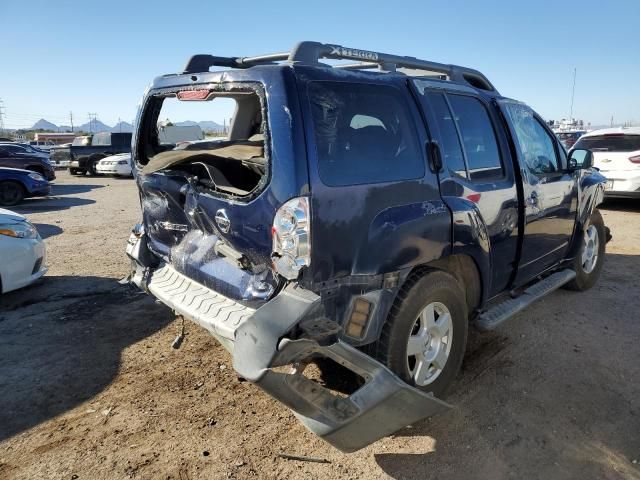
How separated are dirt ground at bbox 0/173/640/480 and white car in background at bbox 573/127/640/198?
560 cm

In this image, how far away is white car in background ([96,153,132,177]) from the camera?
20344 millimetres

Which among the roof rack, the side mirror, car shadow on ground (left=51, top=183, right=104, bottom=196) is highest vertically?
the roof rack

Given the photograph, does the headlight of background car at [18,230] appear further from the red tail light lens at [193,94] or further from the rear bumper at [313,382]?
the rear bumper at [313,382]

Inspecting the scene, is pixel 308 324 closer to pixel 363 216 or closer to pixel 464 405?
pixel 363 216

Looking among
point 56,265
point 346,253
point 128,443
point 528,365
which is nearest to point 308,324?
point 346,253

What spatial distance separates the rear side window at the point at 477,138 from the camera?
347 centimetres

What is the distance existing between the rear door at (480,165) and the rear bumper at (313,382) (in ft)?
4.20

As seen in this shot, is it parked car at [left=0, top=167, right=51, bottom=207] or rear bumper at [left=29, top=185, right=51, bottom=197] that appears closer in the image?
parked car at [left=0, top=167, right=51, bottom=207]

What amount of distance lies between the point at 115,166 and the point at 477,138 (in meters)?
19.5

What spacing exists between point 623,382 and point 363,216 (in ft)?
8.00

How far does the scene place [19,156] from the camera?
1605cm

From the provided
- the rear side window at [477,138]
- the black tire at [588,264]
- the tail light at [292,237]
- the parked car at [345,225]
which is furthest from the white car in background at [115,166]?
the tail light at [292,237]

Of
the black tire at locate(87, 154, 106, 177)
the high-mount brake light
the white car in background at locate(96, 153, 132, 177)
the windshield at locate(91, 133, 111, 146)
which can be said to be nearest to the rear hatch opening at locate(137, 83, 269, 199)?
the high-mount brake light

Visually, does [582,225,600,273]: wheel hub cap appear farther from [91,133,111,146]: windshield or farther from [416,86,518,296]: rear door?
[91,133,111,146]: windshield
